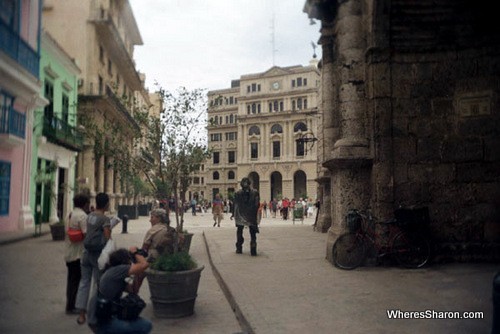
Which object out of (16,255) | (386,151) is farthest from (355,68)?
(16,255)

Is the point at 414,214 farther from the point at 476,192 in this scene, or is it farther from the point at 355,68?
the point at 355,68

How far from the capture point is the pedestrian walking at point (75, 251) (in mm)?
4926

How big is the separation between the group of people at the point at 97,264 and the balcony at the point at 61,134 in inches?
508

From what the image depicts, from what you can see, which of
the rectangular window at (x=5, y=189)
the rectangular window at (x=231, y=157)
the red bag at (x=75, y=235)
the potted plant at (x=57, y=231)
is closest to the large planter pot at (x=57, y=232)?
the potted plant at (x=57, y=231)

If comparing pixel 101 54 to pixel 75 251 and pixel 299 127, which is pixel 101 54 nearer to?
pixel 75 251

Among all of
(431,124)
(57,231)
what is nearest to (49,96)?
(57,231)

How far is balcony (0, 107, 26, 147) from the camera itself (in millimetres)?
13477

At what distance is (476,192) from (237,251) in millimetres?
4925

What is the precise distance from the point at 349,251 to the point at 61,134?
16.6 m

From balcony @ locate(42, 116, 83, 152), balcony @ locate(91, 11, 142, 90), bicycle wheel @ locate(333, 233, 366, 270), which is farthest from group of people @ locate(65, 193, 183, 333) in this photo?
balcony @ locate(91, 11, 142, 90)

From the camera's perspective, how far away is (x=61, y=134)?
19.1 m

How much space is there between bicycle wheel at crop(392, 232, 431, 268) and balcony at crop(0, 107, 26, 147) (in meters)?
12.7

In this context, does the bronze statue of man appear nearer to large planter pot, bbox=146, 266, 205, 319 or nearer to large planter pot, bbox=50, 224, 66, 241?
large planter pot, bbox=146, 266, 205, 319

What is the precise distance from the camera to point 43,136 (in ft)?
57.2
